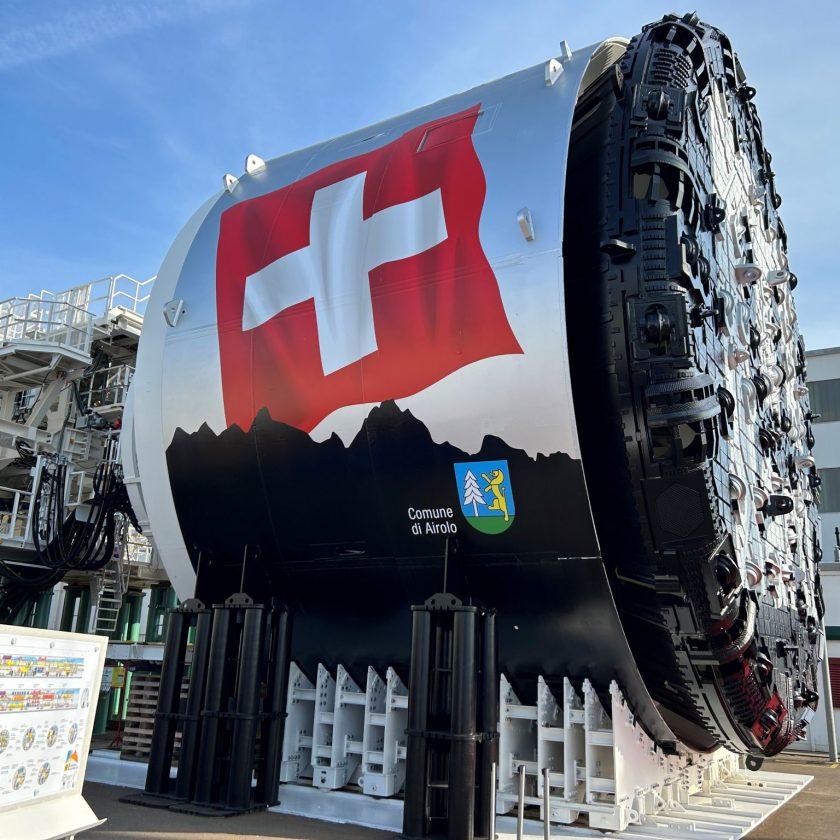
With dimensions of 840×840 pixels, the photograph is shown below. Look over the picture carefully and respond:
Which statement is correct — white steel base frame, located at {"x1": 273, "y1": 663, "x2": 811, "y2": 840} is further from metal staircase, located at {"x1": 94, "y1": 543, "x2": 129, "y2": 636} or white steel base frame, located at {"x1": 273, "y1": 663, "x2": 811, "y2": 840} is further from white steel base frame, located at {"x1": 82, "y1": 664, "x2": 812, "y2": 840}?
metal staircase, located at {"x1": 94, "y1": 543, "x2": 129, "y2": 636}

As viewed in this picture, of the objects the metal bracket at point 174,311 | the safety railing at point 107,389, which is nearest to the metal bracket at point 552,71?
the metal bracket at point 174,311

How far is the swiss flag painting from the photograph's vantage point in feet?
23.7

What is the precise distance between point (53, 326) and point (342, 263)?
13.9 m

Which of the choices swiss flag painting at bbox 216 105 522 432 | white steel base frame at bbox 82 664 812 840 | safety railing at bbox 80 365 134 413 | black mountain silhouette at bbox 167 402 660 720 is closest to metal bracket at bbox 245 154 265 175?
swiss flag painting at bbox 216 105 522 432

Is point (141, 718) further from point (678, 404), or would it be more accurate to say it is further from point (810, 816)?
point (810, 816)

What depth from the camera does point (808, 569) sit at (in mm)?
9875

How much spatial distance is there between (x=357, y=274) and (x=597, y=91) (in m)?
2.87

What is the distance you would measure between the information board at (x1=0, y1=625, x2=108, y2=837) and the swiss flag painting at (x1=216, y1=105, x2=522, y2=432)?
10.3ft

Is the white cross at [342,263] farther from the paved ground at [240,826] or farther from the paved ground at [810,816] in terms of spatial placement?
the paved ground at [810,816]

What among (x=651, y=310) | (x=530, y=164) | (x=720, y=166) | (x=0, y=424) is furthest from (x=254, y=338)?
(x=0, y=424)

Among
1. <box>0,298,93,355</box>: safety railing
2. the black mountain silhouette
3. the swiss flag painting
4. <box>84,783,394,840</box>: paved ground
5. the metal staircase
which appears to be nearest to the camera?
<box>84,783,394,840</box>: paved ground

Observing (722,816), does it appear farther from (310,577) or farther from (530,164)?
(530,164)

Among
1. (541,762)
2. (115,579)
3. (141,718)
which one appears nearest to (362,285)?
(541,762)

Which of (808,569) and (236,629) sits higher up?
(808,569)
